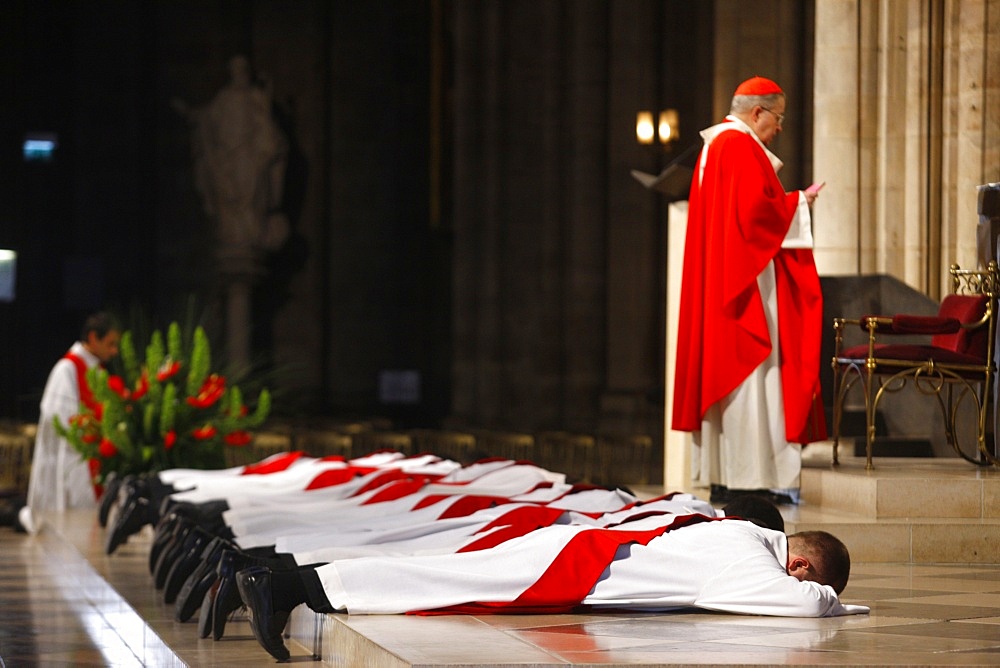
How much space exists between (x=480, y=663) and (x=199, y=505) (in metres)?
3.73

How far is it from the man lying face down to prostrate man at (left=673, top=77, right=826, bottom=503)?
7.60 feet

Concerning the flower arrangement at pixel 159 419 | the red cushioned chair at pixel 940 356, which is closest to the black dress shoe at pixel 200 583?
the red cushioned chair at pixel 940 356

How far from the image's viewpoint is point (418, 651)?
3.71 metres

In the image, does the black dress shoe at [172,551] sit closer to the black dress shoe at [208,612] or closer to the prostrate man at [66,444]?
the black dress shoe at [208,612]

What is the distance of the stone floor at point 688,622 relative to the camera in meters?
3.76

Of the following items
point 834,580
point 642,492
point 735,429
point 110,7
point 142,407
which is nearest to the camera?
point 834,580

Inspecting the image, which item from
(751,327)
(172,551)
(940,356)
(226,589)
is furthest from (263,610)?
(940,356)

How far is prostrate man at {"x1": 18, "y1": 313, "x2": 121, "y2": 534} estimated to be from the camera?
12.1 meters

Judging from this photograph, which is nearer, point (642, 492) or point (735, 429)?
point (735, 429)

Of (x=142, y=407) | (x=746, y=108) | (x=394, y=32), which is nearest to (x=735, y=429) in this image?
(x=746, y=108)

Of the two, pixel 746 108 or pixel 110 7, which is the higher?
pixel 110 7

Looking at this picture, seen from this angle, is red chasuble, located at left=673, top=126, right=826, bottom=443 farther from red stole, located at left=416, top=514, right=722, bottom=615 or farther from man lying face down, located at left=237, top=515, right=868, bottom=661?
red stole, located at left=416, top=514, right=722, bottom=615

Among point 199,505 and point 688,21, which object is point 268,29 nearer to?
point 688,21

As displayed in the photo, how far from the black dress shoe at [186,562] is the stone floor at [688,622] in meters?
0.14
